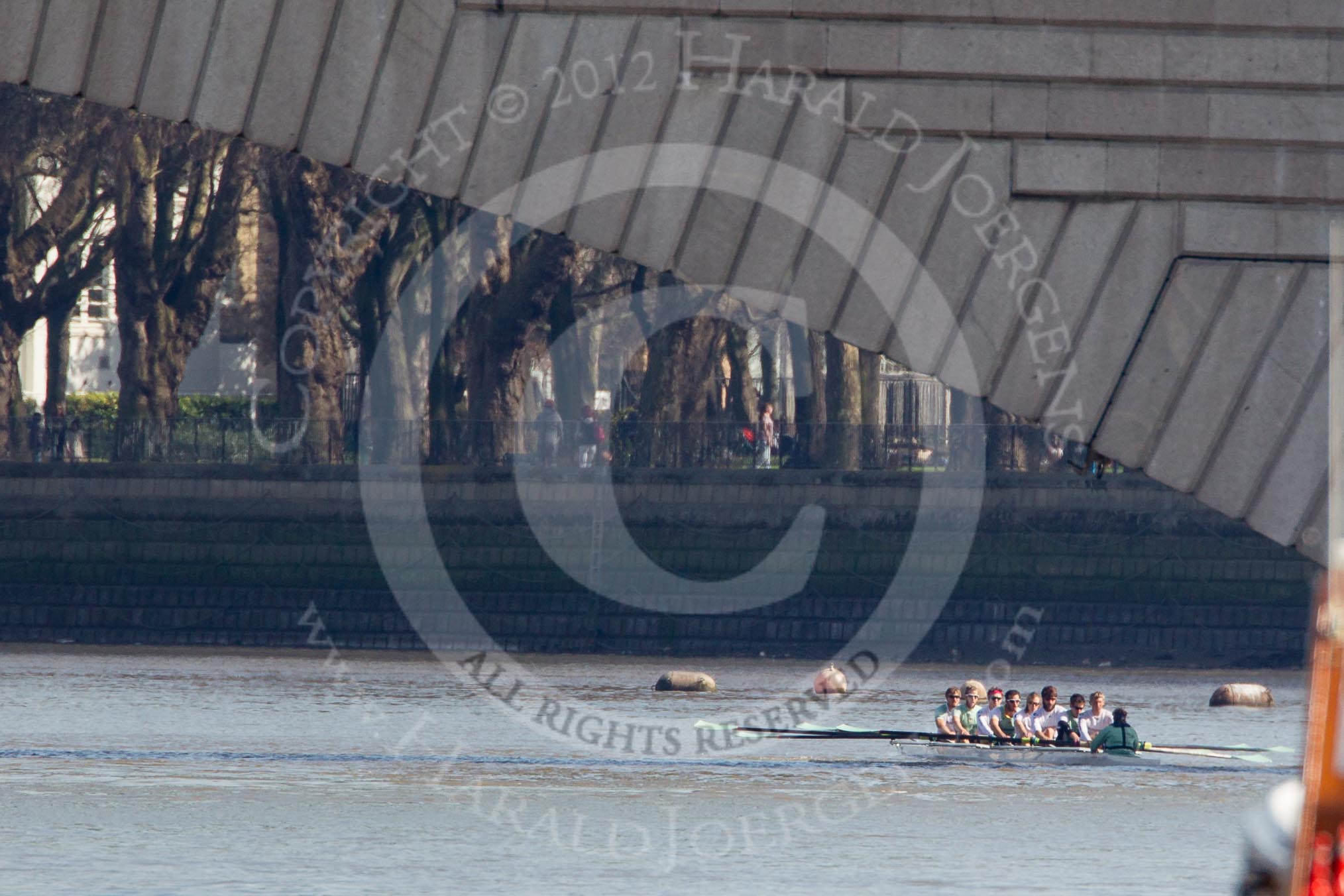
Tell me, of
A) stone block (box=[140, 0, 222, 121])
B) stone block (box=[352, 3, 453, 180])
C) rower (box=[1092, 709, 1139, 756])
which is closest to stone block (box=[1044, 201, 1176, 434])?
stone block (box=[352, 3, 453, 180])

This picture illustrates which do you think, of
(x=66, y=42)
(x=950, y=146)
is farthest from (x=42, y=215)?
(x=950, y=146)

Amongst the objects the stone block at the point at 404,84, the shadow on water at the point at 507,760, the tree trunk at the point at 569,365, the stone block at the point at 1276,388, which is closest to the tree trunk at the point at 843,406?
the tree trunk at the point at 569,365

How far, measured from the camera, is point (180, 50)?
48.5 ft

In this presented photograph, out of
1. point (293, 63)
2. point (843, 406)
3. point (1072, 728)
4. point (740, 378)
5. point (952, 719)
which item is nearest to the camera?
point (293, 63)

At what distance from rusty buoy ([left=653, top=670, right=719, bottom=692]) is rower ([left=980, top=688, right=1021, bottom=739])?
901 centimetres

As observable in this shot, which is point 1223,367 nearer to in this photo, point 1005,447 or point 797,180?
point 797,180

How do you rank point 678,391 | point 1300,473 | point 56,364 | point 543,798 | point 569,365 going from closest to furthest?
point 1300,473 → point 543,798 → point 678,391 → point 569,365 → point 56,364

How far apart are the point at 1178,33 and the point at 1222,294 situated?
5.45 ft

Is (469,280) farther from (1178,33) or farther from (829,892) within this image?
(1178,33)

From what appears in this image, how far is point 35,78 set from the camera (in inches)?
591

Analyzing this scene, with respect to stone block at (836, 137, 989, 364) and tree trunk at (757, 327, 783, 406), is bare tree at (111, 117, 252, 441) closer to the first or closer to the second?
tree trunk at (757, 327, 783, 406)

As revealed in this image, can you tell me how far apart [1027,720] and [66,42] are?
1959 centimetres

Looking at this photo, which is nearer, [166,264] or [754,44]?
[754,44]

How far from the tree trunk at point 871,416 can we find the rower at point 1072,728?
51.0 ft
